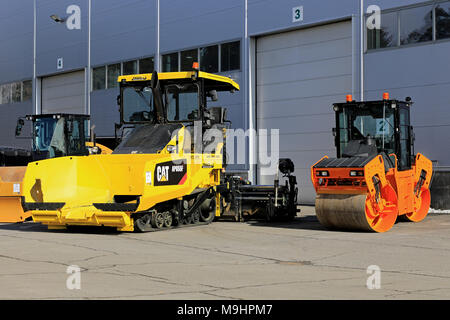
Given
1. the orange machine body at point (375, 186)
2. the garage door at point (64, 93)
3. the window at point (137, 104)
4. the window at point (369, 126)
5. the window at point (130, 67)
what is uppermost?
the window at point (130, 67)

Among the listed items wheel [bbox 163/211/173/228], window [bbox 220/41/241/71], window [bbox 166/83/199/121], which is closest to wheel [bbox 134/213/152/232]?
wheel [bbox 163/211/173/228]

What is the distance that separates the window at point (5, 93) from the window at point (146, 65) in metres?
10.6

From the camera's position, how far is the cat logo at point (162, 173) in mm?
13227

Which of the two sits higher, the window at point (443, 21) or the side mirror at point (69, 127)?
the window at point (443, 21)

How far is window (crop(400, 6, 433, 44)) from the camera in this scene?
63.4 feet

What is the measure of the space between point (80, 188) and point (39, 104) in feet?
70.1

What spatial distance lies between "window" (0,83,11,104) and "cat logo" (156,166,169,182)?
24.4 m

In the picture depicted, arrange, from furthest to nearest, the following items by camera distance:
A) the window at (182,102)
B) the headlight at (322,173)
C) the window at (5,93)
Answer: the window at (5,93)
the window at (182,102)
the headlight at (322,173)

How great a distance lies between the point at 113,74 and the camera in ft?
97.0

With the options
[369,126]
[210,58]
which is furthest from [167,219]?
[210,58]

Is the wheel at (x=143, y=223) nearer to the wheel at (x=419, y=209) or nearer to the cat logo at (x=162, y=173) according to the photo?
the cat logo at (x=162, y=173)

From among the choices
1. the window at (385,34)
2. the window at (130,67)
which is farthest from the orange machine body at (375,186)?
the window at (130,67)
